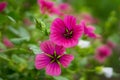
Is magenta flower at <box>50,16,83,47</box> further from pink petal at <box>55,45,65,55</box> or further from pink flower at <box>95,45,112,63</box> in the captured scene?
pink flower at <box>95,45,112,63</box>

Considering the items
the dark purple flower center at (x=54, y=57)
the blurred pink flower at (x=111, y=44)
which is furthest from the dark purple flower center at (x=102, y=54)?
the dark purple flower center at (x=54, y=57)

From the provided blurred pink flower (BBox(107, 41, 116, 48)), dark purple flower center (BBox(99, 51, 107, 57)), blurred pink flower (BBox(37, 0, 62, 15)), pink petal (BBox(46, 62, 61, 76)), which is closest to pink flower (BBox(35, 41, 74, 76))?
pink petal (BBox(46, 62, 61, 76))

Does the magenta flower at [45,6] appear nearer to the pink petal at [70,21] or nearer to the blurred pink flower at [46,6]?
the blurred pink flower at [46,6]

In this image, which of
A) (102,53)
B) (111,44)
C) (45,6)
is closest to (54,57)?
(45,6)

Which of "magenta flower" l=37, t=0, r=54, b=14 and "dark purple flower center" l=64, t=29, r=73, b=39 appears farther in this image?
"magenta flower" l=37, t=0, r=54, b=14

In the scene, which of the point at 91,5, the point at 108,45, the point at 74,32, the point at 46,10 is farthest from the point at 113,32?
the point at 74,32

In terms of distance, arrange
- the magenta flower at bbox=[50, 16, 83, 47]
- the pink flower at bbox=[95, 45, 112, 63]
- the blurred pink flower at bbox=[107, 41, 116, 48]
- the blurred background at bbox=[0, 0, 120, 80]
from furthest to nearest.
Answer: the blurred pink flower at bbox=[107, 41, 116, 48], the pink flower at bbox=[95, 45, 112, 63], the blurred background at bbox=[0, 0, 120, 80], the magenta flower at bbox=[50, 16, 83, 47]

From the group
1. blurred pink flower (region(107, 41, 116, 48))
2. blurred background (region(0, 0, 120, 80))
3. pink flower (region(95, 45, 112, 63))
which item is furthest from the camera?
blurred pink flower (region(107, 41, 116, 48))
